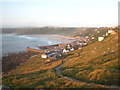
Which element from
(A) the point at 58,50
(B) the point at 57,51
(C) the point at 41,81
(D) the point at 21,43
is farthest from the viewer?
(D) the point at 21,43

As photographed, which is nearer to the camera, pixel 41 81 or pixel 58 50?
pixel 41 81

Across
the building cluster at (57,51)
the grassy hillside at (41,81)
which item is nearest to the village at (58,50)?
the building cluster at (57,51)

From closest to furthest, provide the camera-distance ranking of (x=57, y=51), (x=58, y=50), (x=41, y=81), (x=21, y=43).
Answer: (x=41, y=81)
(x=57, y=51)
(x=58, y=50)
(x=21, y=43)

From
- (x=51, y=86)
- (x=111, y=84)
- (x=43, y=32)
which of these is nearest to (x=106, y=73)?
(x=111, y=84)

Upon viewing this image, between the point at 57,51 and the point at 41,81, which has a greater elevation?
the point at 41,81

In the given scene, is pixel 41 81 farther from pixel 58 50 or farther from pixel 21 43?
pixel 21 43

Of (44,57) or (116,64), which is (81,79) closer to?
(116,64)

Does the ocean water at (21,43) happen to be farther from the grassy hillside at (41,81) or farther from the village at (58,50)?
the grassy hillside at (41,81)

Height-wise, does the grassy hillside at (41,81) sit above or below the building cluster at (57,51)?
above

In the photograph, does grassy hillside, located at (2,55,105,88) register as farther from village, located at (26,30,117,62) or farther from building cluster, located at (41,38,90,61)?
building cluster, located at (41,38,90,61)

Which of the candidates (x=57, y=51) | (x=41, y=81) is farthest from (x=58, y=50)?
(x=41, y=81)

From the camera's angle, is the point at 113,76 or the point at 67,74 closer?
the point at 113,76
